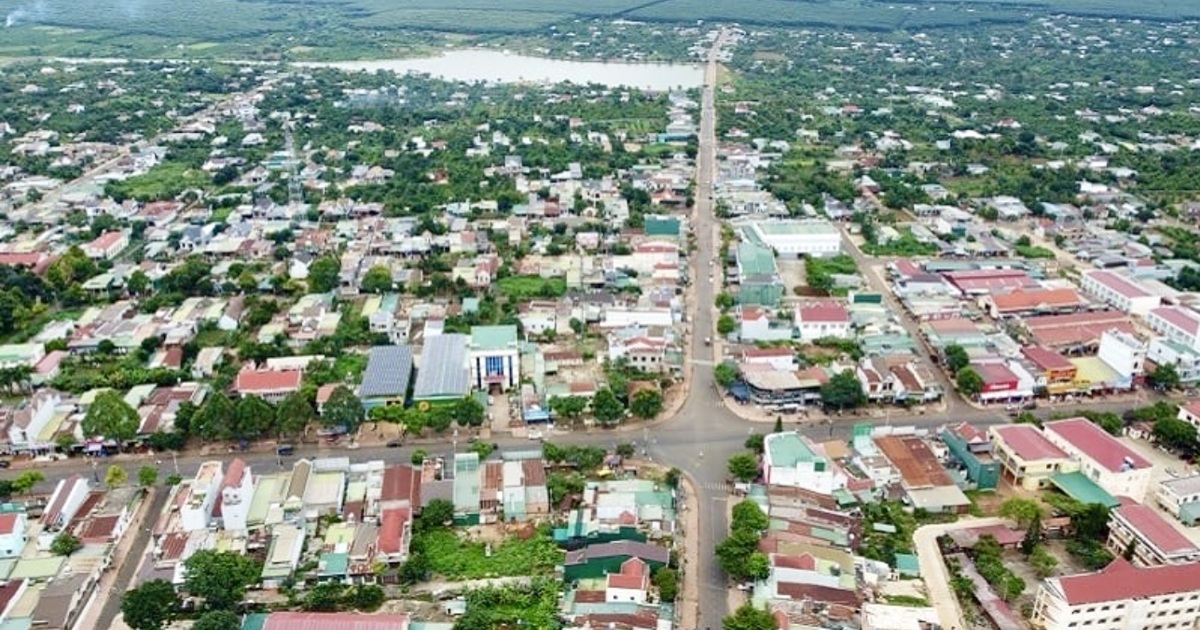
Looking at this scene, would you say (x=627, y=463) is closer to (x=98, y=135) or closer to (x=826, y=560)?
(x=826, y=560)

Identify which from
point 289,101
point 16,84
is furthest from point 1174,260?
point 16,84

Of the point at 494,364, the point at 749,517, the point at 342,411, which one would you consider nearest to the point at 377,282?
the point at 494,364

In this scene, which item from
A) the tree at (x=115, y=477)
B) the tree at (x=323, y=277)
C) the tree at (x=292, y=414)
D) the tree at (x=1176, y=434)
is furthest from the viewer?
the tree at (x=323, y=277)

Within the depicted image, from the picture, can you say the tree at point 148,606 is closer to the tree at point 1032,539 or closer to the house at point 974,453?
the tree at point 1032,539

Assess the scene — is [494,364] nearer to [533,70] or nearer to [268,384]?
[268,384]

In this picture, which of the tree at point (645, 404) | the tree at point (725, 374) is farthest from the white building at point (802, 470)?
the tree at point (725, 374)

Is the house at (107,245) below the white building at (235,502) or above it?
above

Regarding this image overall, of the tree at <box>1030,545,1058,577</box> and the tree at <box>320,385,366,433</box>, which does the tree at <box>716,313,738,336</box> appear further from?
the tree at <box>1030,545,1058,577</box>
